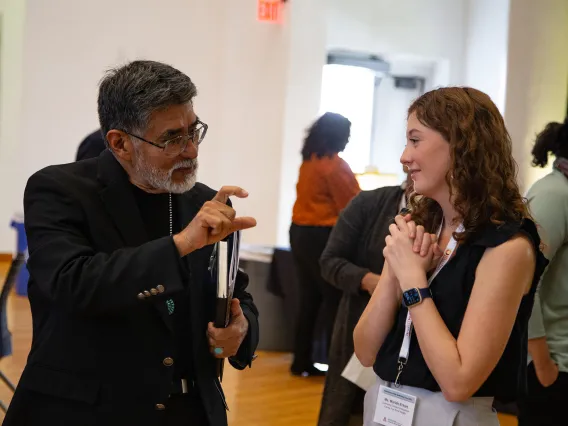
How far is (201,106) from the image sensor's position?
9586mm

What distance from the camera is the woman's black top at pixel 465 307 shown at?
5.38ft

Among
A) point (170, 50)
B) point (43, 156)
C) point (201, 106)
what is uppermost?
point (170, 50)

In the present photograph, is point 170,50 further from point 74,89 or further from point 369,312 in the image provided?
point 369,312

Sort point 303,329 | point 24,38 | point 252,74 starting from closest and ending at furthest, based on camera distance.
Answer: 1. point 303,329
2. point 252,74
3. point 24,38

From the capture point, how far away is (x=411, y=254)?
5.53 ft

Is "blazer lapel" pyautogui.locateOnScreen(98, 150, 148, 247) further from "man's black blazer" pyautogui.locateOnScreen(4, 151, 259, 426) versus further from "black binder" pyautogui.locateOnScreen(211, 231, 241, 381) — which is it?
"black binder" pyautogui.locateOnScreen(211, 231, 241, 381)

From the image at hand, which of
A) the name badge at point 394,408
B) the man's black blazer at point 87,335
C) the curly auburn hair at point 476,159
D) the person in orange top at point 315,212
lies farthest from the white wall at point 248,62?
the man's black blazer at point 87,335

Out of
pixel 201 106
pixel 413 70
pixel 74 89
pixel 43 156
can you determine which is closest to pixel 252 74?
pixel 201 106

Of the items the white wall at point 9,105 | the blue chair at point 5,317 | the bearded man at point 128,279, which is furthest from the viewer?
the white wall at point 9,105

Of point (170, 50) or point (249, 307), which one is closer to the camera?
point (249, 307)

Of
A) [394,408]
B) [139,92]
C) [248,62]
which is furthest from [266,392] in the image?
[248,62]

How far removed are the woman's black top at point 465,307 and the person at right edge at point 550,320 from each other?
73 centimetres

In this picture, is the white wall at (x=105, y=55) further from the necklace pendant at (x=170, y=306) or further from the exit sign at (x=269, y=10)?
the necklace pendant at (x=170, y=306)

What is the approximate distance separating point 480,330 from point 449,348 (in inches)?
2.9
